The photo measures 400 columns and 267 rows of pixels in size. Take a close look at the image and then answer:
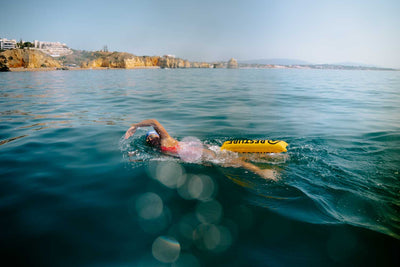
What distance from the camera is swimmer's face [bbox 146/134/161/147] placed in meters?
5.57

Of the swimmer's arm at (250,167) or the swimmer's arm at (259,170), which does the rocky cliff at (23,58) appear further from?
the swimmer's arm at (259,170)

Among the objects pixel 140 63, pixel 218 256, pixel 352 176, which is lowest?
pixel 218 256

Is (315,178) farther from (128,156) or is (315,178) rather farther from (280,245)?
(128,156)

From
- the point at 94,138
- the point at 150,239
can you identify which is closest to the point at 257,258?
the point at 150,239

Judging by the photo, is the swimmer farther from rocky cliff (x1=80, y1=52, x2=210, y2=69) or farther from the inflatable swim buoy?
rocky cliff (x1=80, y1=52, x2=210, y2=69)

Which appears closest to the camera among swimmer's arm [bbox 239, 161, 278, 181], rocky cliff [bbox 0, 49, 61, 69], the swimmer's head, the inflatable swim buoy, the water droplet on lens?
the water droplet on lens

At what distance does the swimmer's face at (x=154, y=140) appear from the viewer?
18.3 feet

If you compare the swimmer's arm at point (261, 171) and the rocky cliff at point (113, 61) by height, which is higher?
the rocky cliff at point (113, 61)

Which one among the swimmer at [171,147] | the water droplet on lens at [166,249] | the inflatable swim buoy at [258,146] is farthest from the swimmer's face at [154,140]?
the water droplet on lens at [166,249]

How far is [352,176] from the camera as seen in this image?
4301mm

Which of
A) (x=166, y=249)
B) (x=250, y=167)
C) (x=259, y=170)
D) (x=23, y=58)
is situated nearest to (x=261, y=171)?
(x=259, y=170)

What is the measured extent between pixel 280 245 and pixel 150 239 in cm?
166

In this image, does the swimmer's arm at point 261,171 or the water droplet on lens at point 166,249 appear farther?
the swimmer's arm at point 261,171

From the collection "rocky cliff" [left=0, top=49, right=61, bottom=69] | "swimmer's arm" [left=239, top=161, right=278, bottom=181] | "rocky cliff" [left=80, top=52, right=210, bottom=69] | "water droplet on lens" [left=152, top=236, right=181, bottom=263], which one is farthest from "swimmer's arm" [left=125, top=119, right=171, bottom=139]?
"rocky cliff" [left=80, top=52, right=210, bottom=69]
